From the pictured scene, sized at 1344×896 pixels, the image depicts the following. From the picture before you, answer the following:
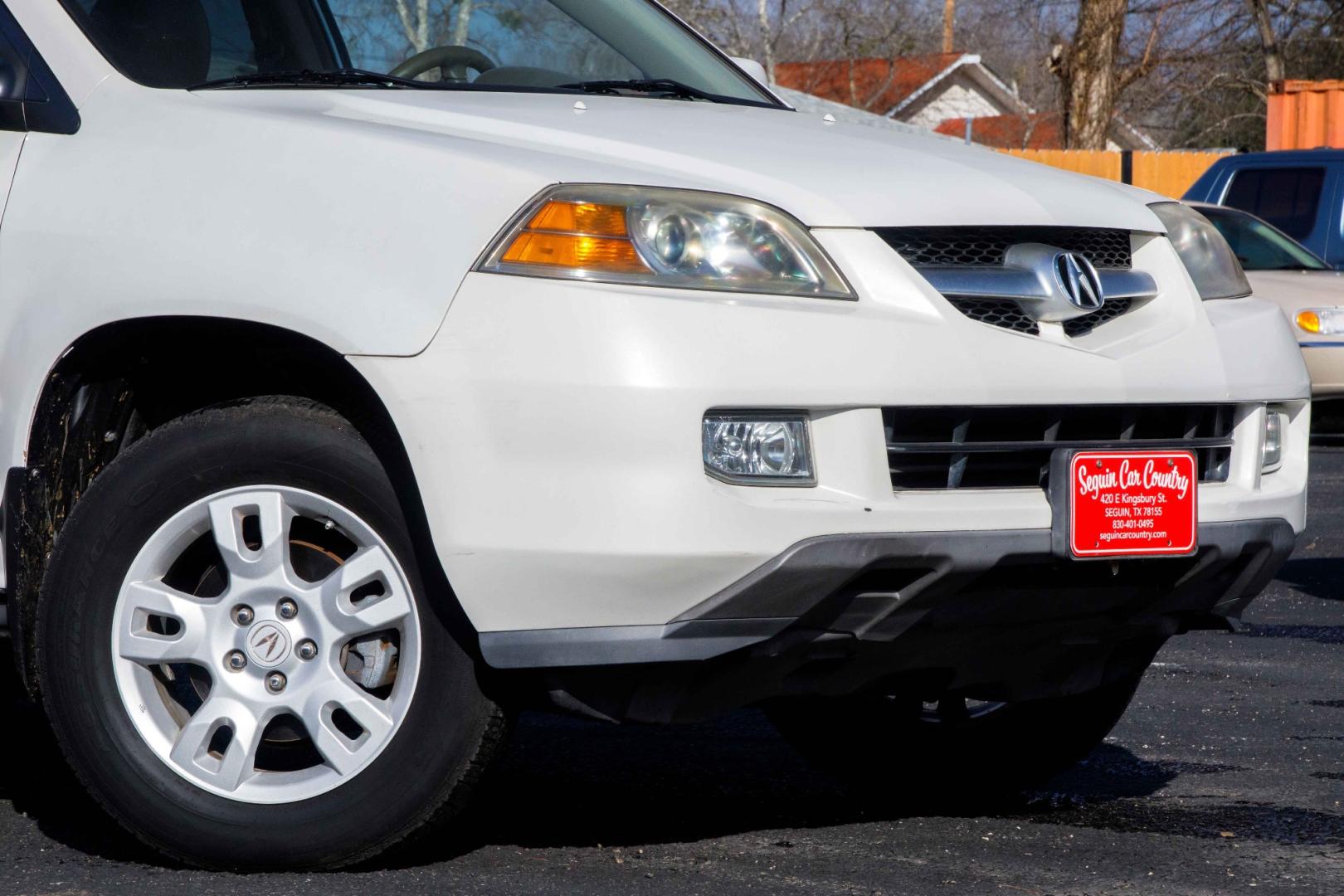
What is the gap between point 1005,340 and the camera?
127 inches

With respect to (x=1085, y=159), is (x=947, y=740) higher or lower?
lower

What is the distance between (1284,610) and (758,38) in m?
42.3

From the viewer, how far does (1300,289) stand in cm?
1223

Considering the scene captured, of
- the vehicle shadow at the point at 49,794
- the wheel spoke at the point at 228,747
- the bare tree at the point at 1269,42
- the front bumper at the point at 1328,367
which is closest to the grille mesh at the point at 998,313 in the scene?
the wheel spoke at the point at 228,747

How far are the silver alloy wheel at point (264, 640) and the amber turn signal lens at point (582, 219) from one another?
595 mm

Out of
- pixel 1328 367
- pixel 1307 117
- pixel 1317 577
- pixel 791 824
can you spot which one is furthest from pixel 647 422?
pixel 1307 117

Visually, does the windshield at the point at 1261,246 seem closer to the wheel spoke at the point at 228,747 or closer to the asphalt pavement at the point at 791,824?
the asphalt pavement at the point at 791,824

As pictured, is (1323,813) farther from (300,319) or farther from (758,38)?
(758,38)

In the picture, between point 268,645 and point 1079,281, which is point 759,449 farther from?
point 268,645

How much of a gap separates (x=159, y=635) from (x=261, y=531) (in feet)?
0.90

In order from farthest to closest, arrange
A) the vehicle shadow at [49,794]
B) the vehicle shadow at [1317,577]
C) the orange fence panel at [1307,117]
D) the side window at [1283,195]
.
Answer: the orange fence panel at [1307,117] < the side window at [1283,195] < the vehicle shadow at [1317,577] < the vehicle shadow at [49,794]

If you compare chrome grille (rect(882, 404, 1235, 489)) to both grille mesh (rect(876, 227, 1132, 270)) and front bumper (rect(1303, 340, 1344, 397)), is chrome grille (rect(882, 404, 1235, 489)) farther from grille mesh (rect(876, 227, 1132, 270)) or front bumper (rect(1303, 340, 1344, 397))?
front bumper (rect(1303, 340, 1344, 397))

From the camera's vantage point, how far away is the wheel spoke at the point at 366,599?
3.23m

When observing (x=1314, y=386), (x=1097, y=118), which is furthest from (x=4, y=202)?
(x=1097, y=118)
